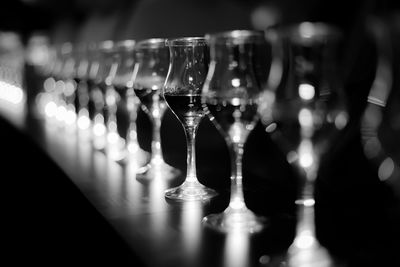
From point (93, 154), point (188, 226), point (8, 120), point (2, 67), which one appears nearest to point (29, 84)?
point (2, 67)

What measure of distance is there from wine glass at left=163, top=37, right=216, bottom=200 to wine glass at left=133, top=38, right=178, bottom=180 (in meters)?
0.14

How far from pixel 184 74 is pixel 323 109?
1.46 ft

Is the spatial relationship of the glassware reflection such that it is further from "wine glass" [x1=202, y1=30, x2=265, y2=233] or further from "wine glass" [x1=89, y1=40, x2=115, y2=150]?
"wine glass" [x1=89, y1=40, x2=115, y2=150]

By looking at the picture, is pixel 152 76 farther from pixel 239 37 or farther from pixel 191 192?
pixel 239 37

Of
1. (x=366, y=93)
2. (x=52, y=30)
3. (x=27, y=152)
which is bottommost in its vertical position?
(x=27, y=152)

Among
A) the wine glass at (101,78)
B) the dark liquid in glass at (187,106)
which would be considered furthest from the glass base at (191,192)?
the wine glass at (101,78)

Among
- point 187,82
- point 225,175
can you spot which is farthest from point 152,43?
point 225,175

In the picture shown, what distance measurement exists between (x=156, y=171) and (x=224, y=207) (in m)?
0.34

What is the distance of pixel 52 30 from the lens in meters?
7.32

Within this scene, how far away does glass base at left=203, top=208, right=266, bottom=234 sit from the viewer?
0.82 m

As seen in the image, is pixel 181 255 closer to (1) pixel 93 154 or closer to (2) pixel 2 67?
(1) pixel 93 154

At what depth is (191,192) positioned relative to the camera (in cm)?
104

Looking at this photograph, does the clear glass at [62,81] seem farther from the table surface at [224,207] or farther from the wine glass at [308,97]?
the wine glass at [308,97]

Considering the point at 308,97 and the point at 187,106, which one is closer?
the point at 308,97
